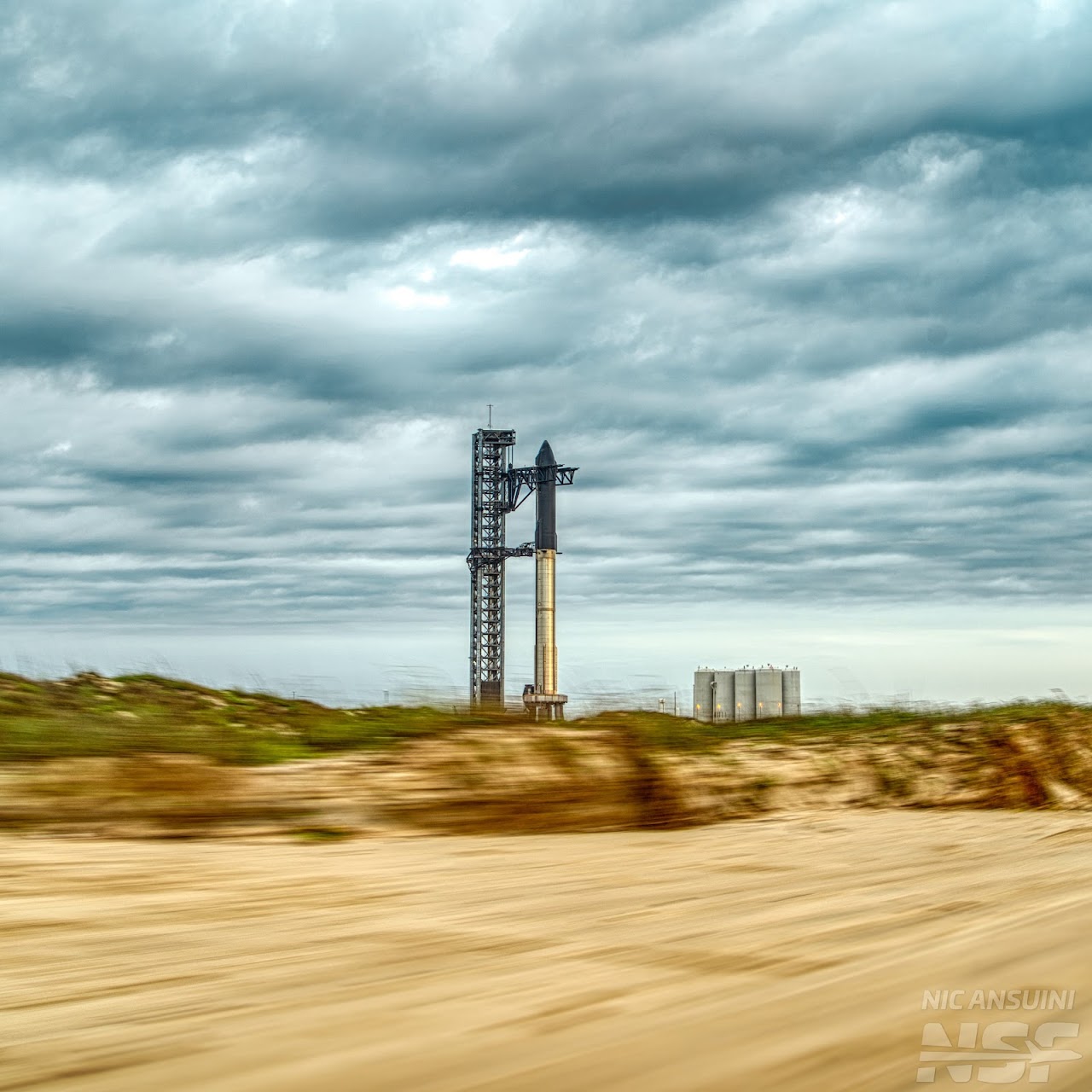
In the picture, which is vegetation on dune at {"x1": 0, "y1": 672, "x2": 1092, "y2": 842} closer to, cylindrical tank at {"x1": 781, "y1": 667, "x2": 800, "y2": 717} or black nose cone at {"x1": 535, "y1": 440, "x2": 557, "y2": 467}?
cylindrical tank at {"x1": 781, "y1": 667, "x2": 800, "y2": 717}

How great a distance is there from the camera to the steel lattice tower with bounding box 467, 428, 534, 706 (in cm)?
4344

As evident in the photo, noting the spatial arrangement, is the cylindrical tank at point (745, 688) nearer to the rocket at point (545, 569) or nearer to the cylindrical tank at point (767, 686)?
the cylindrical tank at point (767, 686)

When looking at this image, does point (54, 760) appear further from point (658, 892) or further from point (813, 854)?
point (813, 854)

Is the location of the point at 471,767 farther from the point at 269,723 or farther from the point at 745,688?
the point at 745,688

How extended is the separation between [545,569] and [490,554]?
222cm

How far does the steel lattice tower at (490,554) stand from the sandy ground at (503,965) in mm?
39641

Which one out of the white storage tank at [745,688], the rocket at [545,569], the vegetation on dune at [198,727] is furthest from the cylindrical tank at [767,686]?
the vegetation on dune at [198,727]

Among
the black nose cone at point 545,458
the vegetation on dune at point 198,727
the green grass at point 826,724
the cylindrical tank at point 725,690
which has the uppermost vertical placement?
the black nose cone at point 545,458

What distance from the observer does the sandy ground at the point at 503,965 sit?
59.4 inches

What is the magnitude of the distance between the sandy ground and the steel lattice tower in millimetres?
39641

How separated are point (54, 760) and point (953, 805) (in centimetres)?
477

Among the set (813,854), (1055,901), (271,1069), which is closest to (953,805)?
(813,854)

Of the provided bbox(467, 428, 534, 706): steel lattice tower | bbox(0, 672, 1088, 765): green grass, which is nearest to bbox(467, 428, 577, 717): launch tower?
bbox(467, 428, 534, 706): steel lattice tower

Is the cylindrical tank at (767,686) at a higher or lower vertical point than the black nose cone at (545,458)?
lower
